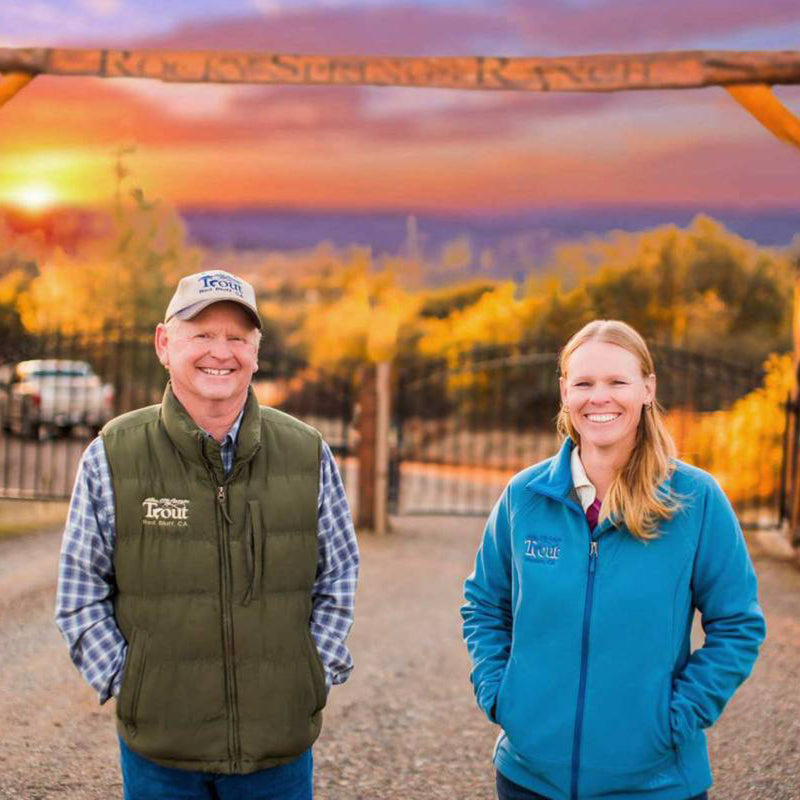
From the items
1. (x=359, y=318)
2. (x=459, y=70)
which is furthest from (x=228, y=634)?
(x=359, y=318)

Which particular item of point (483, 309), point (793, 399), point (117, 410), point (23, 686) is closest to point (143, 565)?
point (23, 686)

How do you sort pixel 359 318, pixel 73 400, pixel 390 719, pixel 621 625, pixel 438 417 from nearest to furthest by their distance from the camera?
pixel 621 625 → pixel 390 719 → pixel 73 400 → pixel 438 417 → pixel 359 318

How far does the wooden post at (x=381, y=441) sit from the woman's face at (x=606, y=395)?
24.7ft

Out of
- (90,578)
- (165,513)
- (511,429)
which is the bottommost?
(511,429)

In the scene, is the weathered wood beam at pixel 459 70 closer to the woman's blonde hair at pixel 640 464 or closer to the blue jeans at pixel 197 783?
the woman's blonde hair at pixel 640 464

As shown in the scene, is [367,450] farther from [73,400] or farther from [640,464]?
[73,400]

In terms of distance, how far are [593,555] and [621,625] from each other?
16cm

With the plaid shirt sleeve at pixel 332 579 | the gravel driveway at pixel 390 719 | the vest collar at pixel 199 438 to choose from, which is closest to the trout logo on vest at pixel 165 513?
the vest collar at pixel 199 438

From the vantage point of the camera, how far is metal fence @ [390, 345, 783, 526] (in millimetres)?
12836

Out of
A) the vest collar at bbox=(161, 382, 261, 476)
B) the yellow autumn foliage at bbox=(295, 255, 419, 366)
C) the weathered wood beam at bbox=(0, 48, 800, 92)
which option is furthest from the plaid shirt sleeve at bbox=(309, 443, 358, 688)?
the yellow autumn foliage at bbox=(295, 255, 419, 366)

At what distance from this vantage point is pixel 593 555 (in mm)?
2322

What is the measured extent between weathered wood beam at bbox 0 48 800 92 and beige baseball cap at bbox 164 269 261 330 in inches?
189

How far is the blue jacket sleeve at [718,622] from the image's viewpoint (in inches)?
89.0

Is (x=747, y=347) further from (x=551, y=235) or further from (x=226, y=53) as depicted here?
(x=226, y=53)
